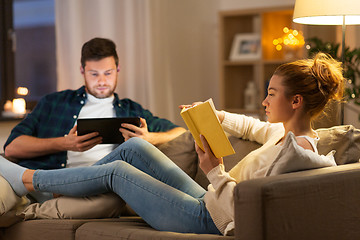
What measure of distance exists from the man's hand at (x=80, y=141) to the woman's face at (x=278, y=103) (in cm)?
93

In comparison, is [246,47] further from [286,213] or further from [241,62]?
[286,213]

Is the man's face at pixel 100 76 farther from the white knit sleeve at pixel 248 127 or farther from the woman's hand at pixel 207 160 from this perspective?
the woman's hand at pixel 207 160

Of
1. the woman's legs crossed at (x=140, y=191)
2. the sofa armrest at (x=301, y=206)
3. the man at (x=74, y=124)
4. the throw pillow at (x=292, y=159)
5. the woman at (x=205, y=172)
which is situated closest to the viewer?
the sofa armrest at (x=301, y=206)

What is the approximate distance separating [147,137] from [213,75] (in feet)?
8.53

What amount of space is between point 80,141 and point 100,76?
0.48 meters

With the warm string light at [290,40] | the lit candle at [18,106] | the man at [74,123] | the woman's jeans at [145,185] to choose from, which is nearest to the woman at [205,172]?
the woman's jeans at [145,185]

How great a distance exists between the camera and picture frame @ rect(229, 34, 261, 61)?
15.8 ft

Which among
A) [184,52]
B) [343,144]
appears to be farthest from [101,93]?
[184,52]

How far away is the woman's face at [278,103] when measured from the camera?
2.02 metres

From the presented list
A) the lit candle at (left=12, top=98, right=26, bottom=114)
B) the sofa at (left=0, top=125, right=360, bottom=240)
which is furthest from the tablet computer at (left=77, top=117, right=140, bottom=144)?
the lit candle at (left=12, top=98, right=26, bottom=114)

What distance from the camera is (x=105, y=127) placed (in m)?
2.63

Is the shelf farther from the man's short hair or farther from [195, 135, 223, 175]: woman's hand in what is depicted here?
[195, 135, 223, 175]: woman's hand

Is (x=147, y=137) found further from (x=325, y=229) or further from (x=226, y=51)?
(x=226, y=51)

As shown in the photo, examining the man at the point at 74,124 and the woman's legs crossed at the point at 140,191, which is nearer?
the woman's legs crossed at the point at 140,191
